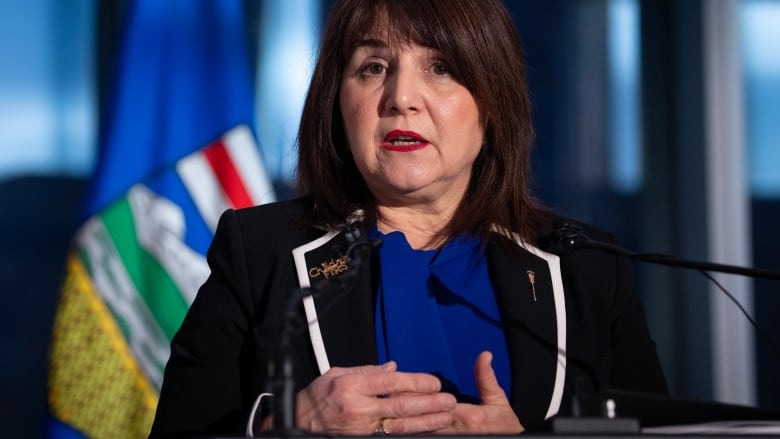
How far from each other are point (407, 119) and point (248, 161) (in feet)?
4.36

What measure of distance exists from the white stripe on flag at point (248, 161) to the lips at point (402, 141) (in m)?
1.25

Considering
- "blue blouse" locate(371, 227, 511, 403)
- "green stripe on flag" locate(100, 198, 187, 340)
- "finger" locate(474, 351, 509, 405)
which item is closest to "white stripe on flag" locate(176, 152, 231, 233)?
"green stripe on flag" locate(100, 198, 187, 340)

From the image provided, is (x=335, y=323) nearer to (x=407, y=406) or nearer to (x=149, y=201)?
(x=407, y=406)

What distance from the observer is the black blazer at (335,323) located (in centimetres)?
183

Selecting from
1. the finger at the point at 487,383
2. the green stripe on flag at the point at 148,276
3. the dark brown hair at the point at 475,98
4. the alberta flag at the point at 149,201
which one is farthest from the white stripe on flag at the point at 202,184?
the finger at the point at 487,383

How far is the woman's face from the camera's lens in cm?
191

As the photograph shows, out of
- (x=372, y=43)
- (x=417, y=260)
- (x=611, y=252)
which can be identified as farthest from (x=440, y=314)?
(x=372, y=43)

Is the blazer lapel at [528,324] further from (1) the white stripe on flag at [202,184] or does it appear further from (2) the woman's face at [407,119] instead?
(1) the white stripe on flag at [202,184]

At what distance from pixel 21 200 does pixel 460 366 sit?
2.06 m

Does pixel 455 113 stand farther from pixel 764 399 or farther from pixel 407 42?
pixel 764 399

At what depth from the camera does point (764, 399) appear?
398 cm

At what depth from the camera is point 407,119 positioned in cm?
190

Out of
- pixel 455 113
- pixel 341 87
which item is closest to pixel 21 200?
pixel 341 87

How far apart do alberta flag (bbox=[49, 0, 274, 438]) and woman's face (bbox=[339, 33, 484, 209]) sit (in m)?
1.18
